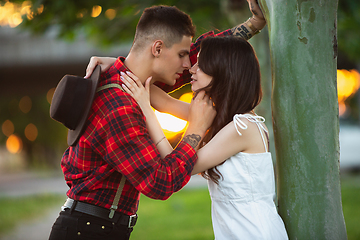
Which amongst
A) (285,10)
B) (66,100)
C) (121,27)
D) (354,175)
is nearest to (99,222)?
(66,100)

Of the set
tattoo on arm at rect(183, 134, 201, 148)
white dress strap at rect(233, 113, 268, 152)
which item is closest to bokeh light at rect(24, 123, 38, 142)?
tattoo on arm at rect(183, 134, 201, 148)

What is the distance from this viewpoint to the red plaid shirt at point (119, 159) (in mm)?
1869

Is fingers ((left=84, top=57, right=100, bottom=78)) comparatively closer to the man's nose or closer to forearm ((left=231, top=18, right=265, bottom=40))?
the man's nose

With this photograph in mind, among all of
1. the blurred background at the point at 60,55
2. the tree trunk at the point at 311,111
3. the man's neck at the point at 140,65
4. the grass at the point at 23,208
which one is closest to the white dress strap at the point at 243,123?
the tree trunk at the point at 311,111

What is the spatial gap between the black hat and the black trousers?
1.53ft

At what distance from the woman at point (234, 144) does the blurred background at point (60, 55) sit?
1.01 metres

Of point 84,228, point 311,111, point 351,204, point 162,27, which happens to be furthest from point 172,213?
point 311,111

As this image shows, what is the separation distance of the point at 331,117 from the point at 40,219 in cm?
651

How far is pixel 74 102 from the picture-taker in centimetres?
204

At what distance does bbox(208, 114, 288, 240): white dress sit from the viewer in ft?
6.59

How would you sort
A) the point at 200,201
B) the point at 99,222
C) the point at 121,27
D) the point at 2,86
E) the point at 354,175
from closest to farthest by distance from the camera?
1. the point at 99,222
2. the point at 121,27
3. the point at 200,201
4. the point at 354,175
5. the point at 2,86

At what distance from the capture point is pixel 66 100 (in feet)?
6.68

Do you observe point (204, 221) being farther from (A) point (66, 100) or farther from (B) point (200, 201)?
(A) point (66, 100)

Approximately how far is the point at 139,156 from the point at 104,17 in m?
3.51
